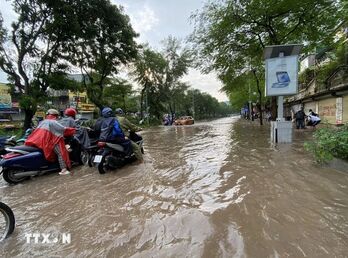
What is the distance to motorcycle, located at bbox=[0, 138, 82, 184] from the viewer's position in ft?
16.8

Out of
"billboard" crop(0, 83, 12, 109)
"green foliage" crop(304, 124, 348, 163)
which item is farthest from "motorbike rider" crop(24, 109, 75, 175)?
"billboard" crop(0, 83, 12, 109)

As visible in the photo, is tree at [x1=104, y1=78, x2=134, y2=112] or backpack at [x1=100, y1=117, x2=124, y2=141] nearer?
backpack at [x1=100, y1=117, x2=124, y2=141]

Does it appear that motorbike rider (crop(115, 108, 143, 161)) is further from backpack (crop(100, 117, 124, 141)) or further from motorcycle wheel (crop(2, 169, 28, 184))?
motorcycle wheel (crop(2, 169, 28, 184))

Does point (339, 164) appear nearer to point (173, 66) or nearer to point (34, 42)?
point (34, 42)

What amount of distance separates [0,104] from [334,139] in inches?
1303

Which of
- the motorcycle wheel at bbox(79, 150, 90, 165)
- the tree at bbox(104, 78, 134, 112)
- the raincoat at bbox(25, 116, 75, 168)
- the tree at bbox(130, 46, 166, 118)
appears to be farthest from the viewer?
the tree at bbox(130, 46, 166, 118)

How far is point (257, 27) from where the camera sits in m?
14.0

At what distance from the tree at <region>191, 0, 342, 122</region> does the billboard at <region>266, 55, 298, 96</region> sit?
441cm

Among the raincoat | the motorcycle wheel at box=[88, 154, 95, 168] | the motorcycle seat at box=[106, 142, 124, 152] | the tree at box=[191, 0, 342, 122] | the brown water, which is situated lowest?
the brown water

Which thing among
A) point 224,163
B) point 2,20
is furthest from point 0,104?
point 224,163

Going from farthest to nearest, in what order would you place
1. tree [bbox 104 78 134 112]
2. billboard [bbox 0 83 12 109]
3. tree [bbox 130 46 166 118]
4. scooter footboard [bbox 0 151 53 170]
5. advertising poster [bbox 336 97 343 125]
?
1. tree [bbox 130 46 166 118]
2. tree [bbox 104 78 134 112]
3. billboard [bbox 0 83 12 109]
4. advertising poster [bbox 336 97 343 125]
5. scooter footboard [bbox 0 151 53 170]

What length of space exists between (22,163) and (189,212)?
397cm

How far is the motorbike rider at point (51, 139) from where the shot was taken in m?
5.48

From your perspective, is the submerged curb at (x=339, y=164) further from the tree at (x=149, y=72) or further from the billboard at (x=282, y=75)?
the tree at (x=149, y=72)
